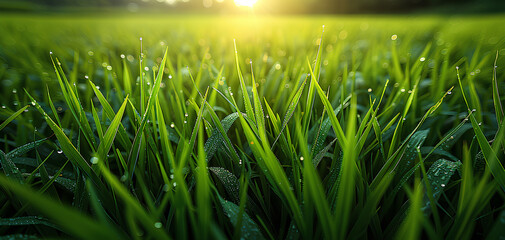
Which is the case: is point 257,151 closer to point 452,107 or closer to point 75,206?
point 75,206

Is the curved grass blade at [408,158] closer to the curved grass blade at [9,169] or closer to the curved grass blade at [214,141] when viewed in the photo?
the curved grass blade at [214,141]

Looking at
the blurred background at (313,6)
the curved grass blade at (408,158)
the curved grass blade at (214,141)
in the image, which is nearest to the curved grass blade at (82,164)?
the curved grass blade at (214,141)

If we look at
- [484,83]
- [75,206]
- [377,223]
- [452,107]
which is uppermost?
[484,83]

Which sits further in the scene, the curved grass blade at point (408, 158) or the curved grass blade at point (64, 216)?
the curved grass blade at point (408, 158)

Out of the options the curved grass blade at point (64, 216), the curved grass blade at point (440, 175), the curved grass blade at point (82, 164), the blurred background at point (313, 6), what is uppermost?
the blurred background at point (313, 6)

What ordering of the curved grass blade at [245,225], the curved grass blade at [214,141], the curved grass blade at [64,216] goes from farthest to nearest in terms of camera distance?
the curved grass blade at [214,141], the curved grass blade at [245,225], the curved grass blade at [64,216]

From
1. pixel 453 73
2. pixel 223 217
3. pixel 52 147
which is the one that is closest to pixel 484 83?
pixel 453 73

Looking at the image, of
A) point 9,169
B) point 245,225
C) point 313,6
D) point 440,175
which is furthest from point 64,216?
point 313,6

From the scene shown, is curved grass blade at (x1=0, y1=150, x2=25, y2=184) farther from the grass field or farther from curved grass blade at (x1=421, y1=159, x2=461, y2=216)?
curved grass blade at (x1=421, y1=159, x2=461, y2=216)

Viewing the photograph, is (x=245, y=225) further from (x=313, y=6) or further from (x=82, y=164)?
(x=313, y=6)

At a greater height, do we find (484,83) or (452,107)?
(484,83)

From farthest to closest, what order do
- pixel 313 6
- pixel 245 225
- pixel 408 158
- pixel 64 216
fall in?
pixel 313 6, pixel 408 158, pixel 245 225, pixel 64 216
